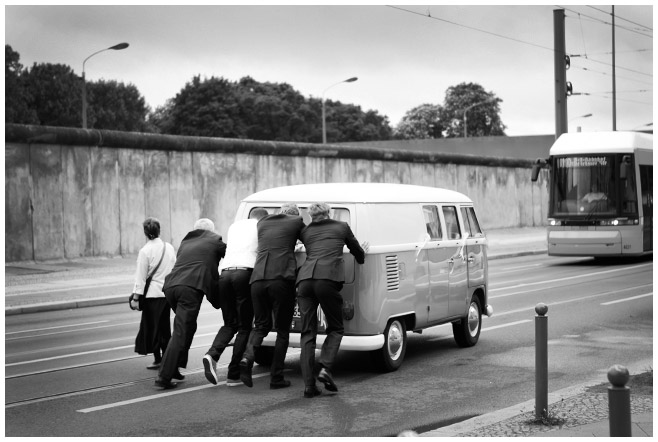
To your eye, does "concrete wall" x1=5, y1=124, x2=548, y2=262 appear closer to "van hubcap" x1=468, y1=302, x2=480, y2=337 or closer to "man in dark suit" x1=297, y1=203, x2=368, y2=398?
"van hubcap" x1=468, y1=302, x2=480, y2=337

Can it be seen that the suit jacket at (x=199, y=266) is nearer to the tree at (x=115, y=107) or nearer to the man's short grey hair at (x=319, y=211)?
the man's short grey hair at (x=319, y=211)

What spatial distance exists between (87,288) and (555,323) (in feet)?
34.9

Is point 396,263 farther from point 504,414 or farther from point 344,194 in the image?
point 504,414

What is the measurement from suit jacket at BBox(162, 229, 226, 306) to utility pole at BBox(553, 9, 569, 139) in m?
26.6

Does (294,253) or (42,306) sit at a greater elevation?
Result: (294,253)

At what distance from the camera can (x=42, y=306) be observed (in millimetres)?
17938

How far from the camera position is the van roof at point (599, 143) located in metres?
25.6

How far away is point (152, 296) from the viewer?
33.0ft

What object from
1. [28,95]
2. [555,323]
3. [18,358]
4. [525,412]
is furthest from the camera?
[28,95]

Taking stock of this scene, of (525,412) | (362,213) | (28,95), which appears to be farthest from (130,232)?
(28,95)

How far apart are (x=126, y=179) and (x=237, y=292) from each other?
19.5 m

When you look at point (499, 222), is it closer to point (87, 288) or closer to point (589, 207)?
point (589, 207)

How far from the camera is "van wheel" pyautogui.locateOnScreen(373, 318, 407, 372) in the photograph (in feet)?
33.2

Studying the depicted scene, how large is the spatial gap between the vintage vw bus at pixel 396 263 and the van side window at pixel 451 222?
12 millimetres
